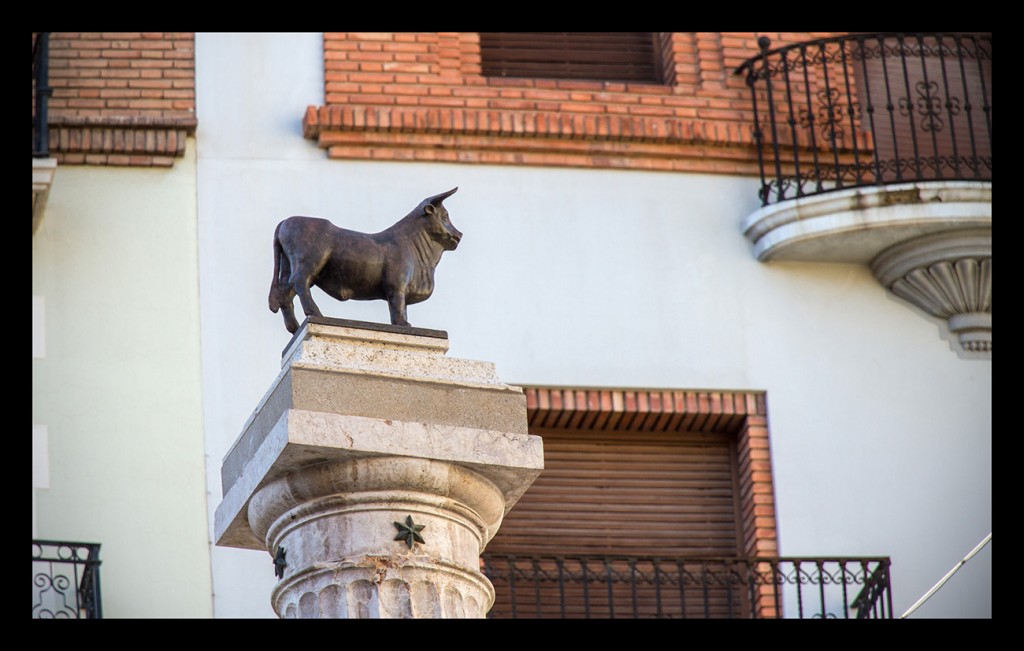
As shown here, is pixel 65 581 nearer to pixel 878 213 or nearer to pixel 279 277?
pixel 279 277

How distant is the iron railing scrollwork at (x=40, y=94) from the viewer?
12.6m

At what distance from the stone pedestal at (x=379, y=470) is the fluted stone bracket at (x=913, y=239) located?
16.4 ft

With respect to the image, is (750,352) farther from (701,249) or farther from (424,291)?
(424,291)

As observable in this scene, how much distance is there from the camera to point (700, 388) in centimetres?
1321

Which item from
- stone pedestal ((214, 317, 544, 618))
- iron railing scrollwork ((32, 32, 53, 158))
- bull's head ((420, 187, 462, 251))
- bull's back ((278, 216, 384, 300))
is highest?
iron railing scrollwork ((32, 32, 53, 158))

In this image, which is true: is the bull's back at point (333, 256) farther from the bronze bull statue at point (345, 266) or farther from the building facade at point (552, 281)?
the building facade at point (552, 281)

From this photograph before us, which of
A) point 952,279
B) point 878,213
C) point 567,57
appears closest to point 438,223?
point 878,213

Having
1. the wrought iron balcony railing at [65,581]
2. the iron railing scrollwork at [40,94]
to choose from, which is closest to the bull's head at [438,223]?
the wrought iron balcony railing at [65,581]

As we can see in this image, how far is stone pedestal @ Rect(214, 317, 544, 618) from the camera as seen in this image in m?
8.19

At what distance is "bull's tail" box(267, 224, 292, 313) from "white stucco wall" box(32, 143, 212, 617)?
3.51 m

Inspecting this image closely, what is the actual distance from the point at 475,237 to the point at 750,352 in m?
1.72

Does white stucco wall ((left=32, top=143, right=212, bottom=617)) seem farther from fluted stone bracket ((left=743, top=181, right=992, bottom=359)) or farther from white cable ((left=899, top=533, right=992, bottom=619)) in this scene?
white cable ((left=899, top=533, right=992, bottom=619))

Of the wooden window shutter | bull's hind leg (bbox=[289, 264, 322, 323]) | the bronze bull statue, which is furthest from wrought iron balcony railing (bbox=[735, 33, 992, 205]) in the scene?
bull's hind leg (bbox=[289, 264, 322, 323])

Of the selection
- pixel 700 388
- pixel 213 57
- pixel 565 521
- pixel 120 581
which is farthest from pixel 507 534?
pixel 213 57
